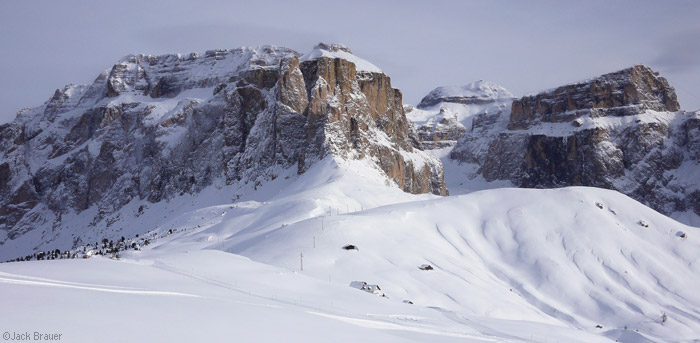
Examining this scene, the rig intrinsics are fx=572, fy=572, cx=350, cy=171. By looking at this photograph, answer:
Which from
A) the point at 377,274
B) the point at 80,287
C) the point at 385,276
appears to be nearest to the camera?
the point at 80,287

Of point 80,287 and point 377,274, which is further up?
point 80,287

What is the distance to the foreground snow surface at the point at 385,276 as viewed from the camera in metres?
24.3

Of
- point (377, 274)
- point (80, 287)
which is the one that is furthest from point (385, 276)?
point (80, 287)

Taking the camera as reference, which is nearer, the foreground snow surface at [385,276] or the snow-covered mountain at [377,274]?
the foreground snow surface at [385,276]

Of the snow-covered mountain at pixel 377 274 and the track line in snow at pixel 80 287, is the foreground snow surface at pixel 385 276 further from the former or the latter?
the snow-covered mountain at pixel 377 274

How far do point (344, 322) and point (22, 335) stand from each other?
15.7 m

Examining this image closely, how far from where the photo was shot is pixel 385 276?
8294 cm

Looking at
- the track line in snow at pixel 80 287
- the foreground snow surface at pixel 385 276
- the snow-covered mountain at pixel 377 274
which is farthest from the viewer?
the track line in snow at pixel 80 287

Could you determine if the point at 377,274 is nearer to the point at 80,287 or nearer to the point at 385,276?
the point at 385,276

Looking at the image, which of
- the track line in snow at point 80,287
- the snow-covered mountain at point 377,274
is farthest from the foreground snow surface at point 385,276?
the snow-covered mountain at point 377,274

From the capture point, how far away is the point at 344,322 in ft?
96.5

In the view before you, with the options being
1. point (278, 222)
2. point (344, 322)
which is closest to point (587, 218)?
point (278, 222)

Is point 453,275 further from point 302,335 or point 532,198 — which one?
point 302,335

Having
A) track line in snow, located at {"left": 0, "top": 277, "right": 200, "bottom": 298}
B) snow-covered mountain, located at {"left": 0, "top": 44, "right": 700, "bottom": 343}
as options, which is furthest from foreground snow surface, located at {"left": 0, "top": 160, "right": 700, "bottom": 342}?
snow-covered mountain, located at {"left": 0, "top": 44, "right": 700, "bottom": 343}
